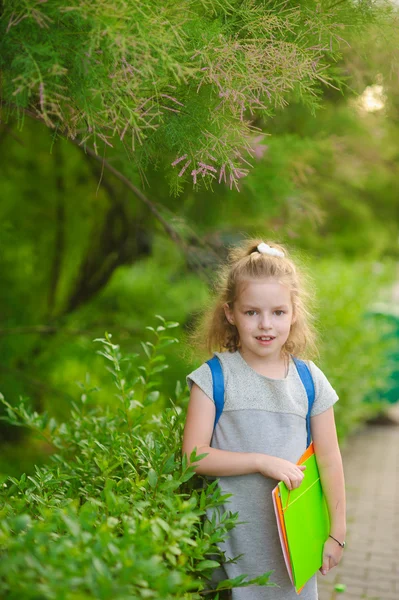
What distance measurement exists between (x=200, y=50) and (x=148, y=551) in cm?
136

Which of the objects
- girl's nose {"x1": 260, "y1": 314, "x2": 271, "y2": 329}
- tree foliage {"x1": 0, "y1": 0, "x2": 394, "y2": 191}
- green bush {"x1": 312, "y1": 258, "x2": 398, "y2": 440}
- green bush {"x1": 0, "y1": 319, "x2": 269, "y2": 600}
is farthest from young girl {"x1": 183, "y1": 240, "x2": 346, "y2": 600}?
green bush {"x1": 312, "y1": 258, "x2": 398, "y2": 440}

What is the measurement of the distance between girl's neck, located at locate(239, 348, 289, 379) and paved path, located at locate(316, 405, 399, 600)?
7.55 feet

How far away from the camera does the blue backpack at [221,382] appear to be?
7.27 feet

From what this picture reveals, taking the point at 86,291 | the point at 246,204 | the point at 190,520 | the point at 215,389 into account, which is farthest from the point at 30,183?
the point at 190,520

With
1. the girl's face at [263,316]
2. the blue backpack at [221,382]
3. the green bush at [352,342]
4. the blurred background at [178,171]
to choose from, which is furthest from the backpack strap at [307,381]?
the green bush at [352,342]

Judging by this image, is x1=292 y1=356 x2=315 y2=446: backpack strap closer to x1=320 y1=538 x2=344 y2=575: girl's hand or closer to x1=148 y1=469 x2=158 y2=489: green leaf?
x1=320 y1=538 x2=344 y2=575: girl's hand

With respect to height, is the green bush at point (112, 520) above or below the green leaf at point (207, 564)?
above

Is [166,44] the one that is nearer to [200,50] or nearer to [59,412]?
[200,50]

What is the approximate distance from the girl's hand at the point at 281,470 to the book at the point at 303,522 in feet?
0.08

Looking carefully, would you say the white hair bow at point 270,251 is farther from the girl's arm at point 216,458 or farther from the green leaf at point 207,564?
the green leaf at point 207,564

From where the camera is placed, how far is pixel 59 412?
18.3 feet

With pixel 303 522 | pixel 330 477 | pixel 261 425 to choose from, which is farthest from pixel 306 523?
pixel 261 425

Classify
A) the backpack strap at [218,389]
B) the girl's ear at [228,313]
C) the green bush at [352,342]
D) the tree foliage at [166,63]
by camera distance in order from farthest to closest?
1. the green bush at [352,342]
2. the girl's ear at [228,313]
3. the backpack strap at [218,389]
4. the tree foliage at [166,63]

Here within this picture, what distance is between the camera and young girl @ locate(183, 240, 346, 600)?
2.17 m
